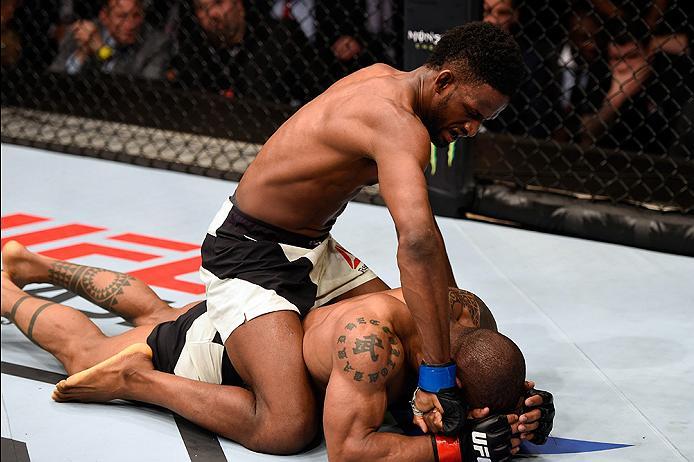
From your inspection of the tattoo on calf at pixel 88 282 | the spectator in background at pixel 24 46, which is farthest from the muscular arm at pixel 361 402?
the spectator in background at pixel 24 46

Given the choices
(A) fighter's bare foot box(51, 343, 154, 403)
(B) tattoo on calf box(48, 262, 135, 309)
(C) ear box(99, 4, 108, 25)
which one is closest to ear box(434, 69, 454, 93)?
(A) fighter's bare foot box(51, 343, 154, 403)

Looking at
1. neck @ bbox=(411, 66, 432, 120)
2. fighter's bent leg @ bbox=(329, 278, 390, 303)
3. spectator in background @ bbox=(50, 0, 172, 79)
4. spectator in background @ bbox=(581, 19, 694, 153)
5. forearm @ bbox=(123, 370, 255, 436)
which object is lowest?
forearm @ bbox=(123, 370, 255, 436)

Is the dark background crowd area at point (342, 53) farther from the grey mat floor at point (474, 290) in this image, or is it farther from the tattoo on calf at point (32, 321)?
the tattoo on calf at point (32, 321)

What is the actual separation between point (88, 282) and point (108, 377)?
45 centimetres

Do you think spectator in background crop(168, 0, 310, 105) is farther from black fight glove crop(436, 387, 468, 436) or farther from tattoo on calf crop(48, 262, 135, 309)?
black fight glove crop(436, 387, 468, 436)

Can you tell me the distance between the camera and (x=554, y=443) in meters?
2.04

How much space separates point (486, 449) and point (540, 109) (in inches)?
85.2

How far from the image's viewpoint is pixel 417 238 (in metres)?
1.74

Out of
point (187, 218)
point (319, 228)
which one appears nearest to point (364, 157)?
point (319, 228)

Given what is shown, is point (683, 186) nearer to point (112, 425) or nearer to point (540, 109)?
point (540, 109)

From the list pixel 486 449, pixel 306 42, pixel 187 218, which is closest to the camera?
pixel 486 449

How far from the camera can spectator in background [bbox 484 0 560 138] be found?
3639 mm

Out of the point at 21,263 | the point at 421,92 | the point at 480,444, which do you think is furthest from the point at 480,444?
the point at 21,263

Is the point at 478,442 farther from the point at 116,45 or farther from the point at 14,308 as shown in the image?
the point at 116,45
